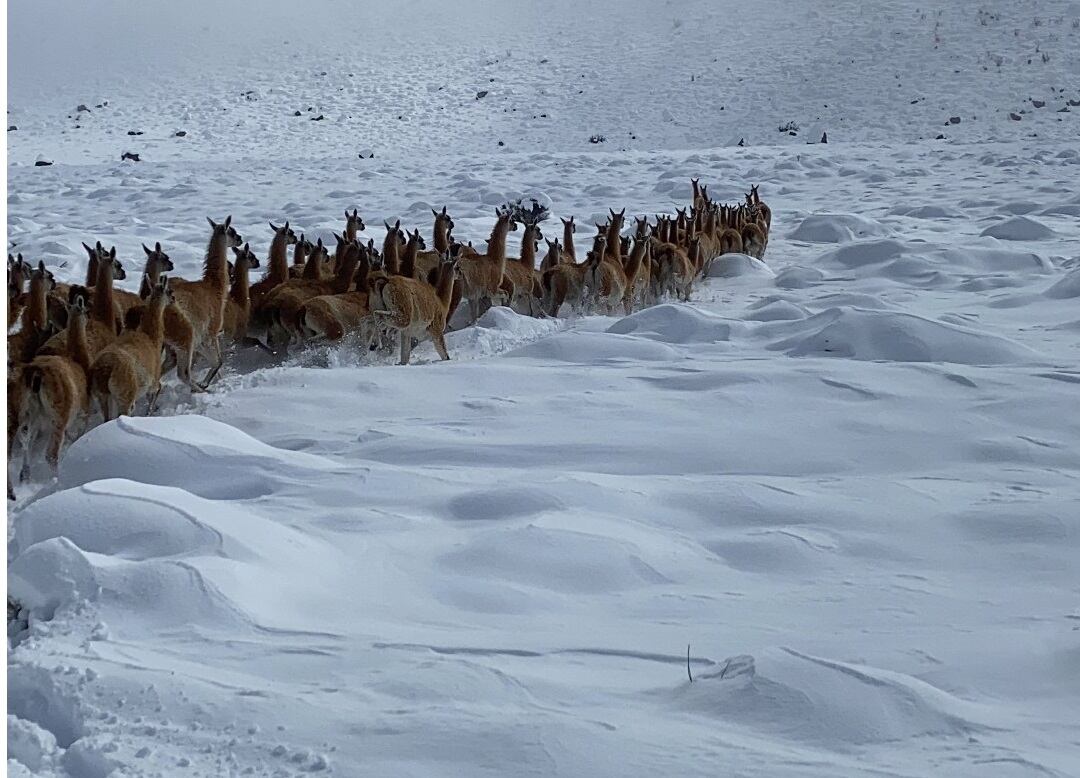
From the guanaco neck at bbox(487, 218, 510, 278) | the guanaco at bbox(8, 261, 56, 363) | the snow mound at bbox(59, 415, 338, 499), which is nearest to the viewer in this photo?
the snow mound at bbox(59, 415, 338, 499)

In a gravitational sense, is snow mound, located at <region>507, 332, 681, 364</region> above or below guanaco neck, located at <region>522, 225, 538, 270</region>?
below

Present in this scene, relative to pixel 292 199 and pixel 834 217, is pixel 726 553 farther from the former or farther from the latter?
pixel 292 199

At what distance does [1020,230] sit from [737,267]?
3411 mm

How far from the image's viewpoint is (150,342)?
5.18 metres

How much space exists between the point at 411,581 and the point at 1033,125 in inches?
958

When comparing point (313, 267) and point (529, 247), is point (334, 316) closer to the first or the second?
point (313, 267)

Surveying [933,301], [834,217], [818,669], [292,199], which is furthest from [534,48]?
[818,669]

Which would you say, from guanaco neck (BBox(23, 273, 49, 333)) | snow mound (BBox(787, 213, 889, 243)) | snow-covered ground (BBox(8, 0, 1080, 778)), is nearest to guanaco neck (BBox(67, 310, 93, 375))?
snow-covered ground (BBox(8, 0, 1080, 778))

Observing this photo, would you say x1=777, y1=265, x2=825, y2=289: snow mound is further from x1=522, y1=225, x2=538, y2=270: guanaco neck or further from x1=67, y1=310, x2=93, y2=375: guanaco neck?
x1=67, y1=310, x2=93, y2=375: guanaco neck

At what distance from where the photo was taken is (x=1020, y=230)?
38.2ft

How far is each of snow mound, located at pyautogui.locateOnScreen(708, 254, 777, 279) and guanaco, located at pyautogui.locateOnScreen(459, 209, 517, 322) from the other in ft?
9.10

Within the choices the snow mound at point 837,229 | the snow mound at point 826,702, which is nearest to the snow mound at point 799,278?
the snow mound at point 837,229

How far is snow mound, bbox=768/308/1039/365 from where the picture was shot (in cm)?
631

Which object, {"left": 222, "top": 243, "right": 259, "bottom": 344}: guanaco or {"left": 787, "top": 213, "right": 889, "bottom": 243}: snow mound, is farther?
{"left": 787, "top": 213, "right": 889, "bottom": 243}: snow mound
